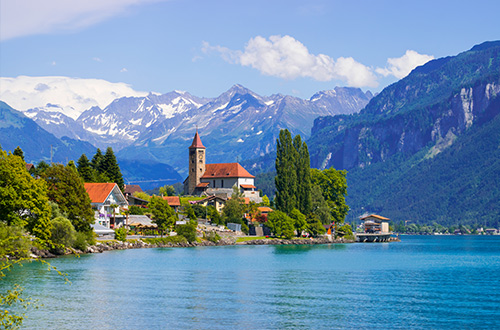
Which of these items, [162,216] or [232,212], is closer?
[162,216]

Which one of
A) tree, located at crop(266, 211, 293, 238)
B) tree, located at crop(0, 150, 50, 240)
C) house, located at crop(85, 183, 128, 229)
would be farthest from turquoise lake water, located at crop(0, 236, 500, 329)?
tree, located at crop(266, 211, 293, 238)

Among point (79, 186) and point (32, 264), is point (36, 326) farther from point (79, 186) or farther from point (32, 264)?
point (79, 186)

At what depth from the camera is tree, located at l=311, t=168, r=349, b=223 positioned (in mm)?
143125

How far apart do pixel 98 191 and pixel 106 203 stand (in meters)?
2.30

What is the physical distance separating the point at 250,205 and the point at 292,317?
98.8m

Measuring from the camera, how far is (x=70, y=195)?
88.1 metres

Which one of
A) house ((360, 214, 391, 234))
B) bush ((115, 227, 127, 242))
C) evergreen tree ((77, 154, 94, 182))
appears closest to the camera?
bush ((115, 227, 127, 242))

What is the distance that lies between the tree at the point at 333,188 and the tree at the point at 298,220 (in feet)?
54.3

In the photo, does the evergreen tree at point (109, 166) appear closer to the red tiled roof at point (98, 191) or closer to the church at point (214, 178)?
the red tiled roof at point (98, 191)

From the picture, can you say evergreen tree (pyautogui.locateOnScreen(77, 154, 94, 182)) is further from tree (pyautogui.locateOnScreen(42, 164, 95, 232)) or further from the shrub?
tree (pyautogui.locateOnScreen(42, 164, 95, 232))

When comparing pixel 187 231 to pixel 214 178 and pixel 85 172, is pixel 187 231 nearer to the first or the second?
pixel 85 172

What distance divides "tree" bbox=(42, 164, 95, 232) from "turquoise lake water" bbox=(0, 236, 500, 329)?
13.9 metres

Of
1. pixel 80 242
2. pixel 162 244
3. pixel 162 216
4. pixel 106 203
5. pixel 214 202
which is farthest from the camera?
pixel 214 202

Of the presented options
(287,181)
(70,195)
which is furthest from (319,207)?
(70,195)
